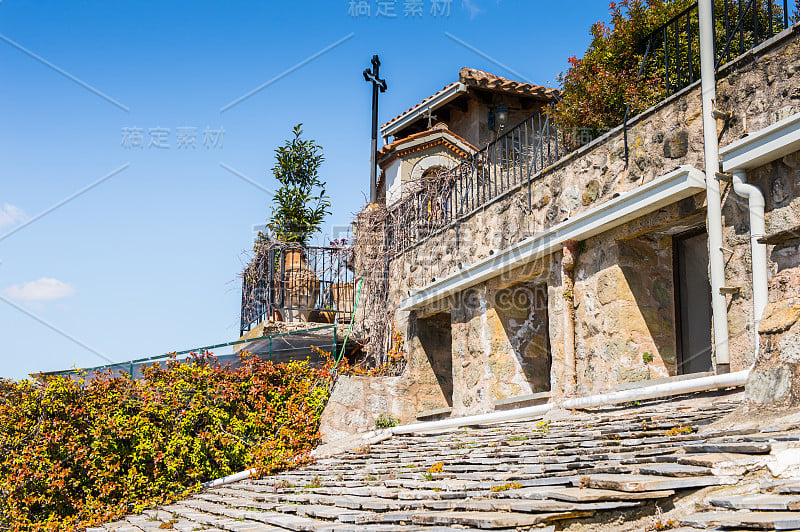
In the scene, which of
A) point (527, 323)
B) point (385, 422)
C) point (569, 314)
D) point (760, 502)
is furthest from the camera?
point (385, 422)

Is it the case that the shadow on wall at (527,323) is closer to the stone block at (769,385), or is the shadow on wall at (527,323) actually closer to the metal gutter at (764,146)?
the metal gutter at (764,146)

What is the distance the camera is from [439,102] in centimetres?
1811

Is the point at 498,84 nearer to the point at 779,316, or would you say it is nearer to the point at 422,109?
the point at 422,109

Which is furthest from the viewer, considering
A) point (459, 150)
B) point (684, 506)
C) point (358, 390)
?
point (459, 150)

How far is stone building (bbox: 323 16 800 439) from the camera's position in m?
5.82

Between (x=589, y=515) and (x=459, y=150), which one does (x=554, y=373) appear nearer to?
(x=589, y=515)

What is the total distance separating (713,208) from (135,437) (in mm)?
7349

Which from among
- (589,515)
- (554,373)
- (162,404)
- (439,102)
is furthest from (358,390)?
(439,102)

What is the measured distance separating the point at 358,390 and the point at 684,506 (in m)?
7.71

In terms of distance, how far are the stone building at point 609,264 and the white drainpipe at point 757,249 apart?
0.01 m

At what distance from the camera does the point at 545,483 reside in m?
4.55

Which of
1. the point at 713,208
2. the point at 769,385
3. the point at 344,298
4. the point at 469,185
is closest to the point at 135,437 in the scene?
the point at 344,298

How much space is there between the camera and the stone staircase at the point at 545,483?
12.1 ft

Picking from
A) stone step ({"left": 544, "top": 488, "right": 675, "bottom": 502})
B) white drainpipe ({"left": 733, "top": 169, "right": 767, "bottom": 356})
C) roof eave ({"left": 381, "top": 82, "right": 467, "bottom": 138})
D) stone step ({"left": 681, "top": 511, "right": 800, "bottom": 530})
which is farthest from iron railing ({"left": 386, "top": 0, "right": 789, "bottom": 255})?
roof eave ({"left": 381, "top": 82, "right": 467, "bottom": 138})
